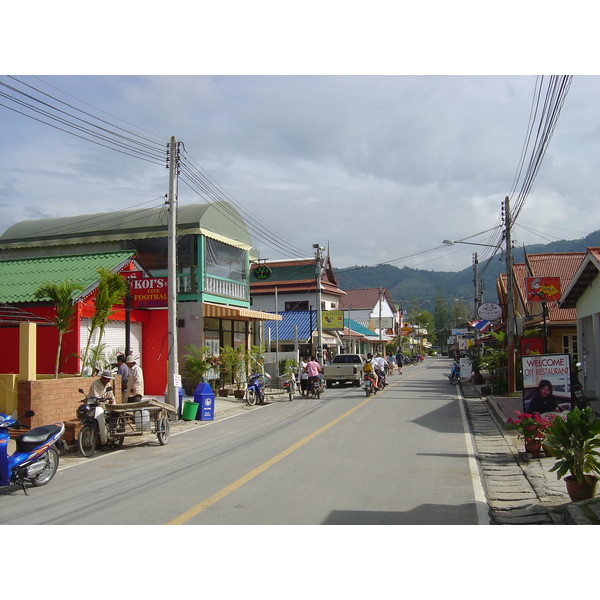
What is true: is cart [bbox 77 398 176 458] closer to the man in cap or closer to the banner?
the man in cap

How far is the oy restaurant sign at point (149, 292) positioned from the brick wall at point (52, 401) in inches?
243

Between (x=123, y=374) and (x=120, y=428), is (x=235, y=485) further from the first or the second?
(x=123, y=374)

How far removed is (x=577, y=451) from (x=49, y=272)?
1804 cm

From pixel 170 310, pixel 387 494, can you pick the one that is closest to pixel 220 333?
pixel 170 310

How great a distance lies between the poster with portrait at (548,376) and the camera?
41.0ft

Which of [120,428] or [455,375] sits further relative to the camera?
[455,375]

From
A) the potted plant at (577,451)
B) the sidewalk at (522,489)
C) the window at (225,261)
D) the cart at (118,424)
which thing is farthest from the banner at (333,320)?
the potted plant at (577,451)

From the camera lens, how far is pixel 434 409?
19484 mm

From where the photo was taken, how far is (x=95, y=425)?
11.8 m

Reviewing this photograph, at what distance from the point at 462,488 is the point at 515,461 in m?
2.85

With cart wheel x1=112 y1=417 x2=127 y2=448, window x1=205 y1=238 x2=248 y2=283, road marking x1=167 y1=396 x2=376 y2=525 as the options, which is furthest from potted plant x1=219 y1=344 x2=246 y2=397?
cart wheel x1=112 y1=417 x2=127 y2=448

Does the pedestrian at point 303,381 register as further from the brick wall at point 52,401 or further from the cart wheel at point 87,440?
the cart wheel at point 87,440

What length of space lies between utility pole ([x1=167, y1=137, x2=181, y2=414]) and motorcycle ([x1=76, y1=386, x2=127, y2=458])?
14.9 ft

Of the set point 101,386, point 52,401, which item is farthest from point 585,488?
point 52,401
